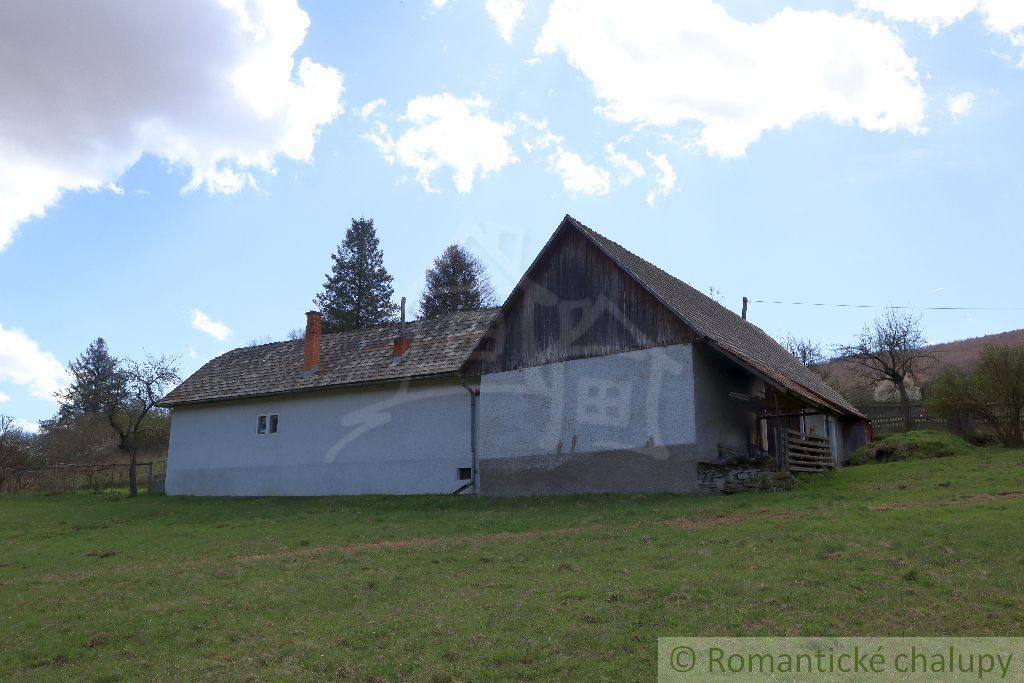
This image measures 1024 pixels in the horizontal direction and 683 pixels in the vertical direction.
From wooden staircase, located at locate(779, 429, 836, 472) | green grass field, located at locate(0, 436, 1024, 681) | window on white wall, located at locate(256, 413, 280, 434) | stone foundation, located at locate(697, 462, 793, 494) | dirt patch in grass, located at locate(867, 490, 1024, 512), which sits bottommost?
green grass field, located at locate(0, 436, 1024, 681)

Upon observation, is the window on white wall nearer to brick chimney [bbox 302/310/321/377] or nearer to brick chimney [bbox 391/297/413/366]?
brick chimney [bbox 302/310/321/377]

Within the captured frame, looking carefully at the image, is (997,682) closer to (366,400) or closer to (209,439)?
(366,400)

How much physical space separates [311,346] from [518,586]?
69.3ft

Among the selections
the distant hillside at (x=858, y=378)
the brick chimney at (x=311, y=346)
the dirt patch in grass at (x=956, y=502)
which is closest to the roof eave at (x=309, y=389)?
the brick chimney at (x=311, y=346)

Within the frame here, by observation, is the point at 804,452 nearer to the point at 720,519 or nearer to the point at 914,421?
the point at 720,519

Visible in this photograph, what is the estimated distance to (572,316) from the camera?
913 inches

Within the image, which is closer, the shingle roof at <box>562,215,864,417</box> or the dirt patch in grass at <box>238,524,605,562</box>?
the dirt patch in grass at <box>238,524,605,562</box>

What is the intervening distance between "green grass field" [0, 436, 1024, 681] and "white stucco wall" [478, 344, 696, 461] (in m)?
2.26

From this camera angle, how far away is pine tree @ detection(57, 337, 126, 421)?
69188mm

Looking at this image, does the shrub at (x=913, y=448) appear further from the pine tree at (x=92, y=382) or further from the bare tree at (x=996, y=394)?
the pine tree at (x=92, y=382)

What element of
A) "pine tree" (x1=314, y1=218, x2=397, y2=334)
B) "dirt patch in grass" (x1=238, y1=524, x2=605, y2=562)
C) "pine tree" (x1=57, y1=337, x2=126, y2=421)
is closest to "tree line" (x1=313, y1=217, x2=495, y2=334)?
"pine tree" (x1=314, y1=218, x2=397, y2=334)

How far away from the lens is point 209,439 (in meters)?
31.7

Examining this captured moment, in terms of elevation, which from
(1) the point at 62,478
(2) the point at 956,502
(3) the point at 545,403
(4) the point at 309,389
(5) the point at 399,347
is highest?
(5) the point at 399,347

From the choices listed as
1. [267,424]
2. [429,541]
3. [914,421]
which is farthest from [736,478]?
[267,424]
